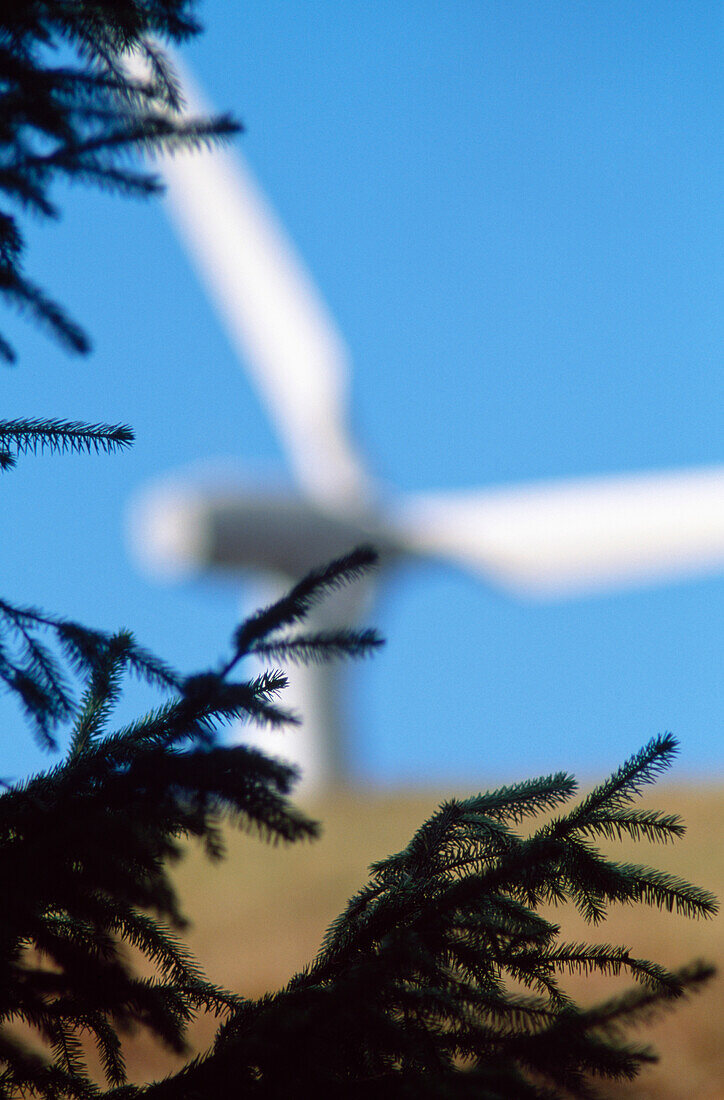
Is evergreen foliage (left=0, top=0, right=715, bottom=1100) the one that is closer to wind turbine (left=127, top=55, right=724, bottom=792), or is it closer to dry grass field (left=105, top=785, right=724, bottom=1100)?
dry grass field (left=105, top=785, right=724, bottom=1100)

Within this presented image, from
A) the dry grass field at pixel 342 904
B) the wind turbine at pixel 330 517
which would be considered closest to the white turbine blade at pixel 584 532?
the wind turbine at pixel 330 517

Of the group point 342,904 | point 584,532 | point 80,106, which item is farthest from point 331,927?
point 584,532

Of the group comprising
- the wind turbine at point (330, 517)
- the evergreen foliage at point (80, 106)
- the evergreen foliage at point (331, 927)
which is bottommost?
the evergreen foliage at point (331, 927)

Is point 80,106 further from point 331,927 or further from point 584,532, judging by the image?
point 584,532

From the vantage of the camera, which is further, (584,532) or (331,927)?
(584,532)

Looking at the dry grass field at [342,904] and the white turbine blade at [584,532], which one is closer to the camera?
the dry grass field at [342,904]

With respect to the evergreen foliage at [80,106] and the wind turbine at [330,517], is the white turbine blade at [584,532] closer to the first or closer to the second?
the wind turbine at [330,517]
